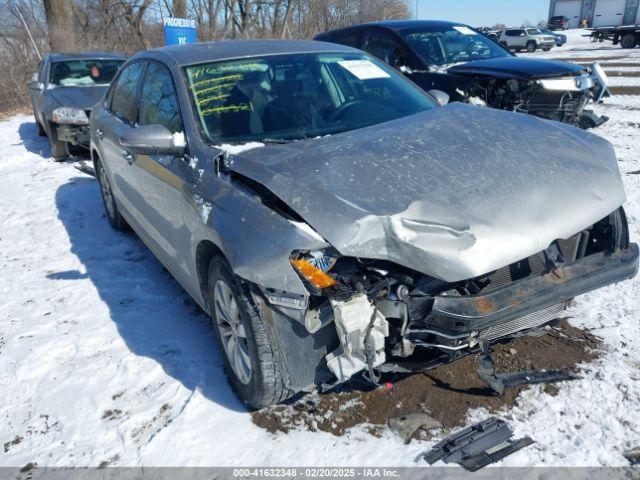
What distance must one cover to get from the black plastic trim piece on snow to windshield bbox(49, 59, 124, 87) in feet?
29.9

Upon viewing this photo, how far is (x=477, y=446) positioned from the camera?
2375 mm

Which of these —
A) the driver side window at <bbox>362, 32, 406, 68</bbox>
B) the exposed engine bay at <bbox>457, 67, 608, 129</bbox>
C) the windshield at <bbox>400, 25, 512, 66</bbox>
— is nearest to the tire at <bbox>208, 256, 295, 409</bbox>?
the exposed engine bay at <bbox>457, 67, 608, 129</bbox>

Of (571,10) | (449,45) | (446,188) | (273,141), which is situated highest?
(571,10)

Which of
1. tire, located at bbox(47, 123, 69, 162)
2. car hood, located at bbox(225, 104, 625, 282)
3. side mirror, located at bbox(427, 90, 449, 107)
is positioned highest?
side mirror, located at bbox(427, 90, 449, 107)

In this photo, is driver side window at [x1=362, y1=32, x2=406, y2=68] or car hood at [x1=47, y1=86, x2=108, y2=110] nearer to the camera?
driver side window at [x1=362, y1=32, x2=406, y2=68]

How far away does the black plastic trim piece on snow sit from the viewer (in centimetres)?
231

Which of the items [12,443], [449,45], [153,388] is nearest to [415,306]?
[153,388]

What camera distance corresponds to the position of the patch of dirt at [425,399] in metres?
2.61

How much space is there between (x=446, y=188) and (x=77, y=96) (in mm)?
8227

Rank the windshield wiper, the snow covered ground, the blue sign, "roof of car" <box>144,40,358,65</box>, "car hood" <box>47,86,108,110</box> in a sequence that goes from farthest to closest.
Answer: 1. the blue sign
2. "car hood" <box>47,86,108,110</box>
3. "roof of car" <box>144,40,358,65</box>
4. the windshield wiper
5. the snow covered ground

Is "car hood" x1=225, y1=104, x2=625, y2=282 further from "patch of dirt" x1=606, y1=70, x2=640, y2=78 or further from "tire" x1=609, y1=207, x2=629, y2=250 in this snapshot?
"patch of dirt" x1=606, y1=70, x2=640, y2=78

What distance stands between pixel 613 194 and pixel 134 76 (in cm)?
360

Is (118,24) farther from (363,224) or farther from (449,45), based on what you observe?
(363,224)

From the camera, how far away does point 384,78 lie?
3842 millimetres
